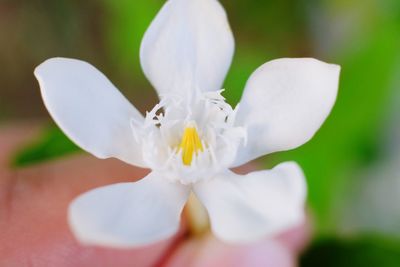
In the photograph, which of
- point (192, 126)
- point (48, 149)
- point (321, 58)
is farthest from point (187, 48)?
point (321, 58)

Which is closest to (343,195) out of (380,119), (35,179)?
(380,119)

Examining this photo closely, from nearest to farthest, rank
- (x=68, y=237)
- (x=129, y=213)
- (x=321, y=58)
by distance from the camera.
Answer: (x=129, y=213) → (x=68, y=237) → (x=321, y=58)

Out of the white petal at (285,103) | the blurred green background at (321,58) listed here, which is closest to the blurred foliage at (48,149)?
the blurred green background at (321,58)

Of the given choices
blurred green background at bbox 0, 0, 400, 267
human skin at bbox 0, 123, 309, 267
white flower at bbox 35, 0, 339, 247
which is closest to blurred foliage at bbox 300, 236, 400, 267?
blurred green background at bbox 0, 0, 400, 267

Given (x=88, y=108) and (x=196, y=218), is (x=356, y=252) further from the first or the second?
(x=88, y=108)

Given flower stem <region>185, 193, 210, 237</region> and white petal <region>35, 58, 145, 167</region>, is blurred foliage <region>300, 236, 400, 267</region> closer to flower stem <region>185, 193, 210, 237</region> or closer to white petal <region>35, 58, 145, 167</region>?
flower stem <region>185, 193, 210, 237</region>

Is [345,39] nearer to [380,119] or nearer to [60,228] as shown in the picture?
[380,119]
